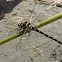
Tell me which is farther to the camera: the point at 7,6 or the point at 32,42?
the point at 7,6

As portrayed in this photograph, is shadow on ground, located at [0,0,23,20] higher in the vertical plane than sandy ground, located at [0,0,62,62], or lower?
higher

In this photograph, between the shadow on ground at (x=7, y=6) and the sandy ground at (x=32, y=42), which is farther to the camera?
the shadow on ground at (x=7, y=6)

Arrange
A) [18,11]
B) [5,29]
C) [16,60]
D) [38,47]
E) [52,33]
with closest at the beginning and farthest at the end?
[16,60] < [38,47] < [52,33] < [5,29] < [18,11]

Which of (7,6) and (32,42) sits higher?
(7,6)

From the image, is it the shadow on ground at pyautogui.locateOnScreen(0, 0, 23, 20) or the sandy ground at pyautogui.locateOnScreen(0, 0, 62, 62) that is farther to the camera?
the shadow on ground at pyautogui.locateOnScreen(0, 0, 23, 20)

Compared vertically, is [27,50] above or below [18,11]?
below

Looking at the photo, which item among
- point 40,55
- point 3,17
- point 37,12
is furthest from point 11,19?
point 40,55

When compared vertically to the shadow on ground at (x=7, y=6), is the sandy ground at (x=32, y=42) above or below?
below

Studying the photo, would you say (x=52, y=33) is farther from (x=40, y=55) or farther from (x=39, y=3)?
(x=39, y=3)
